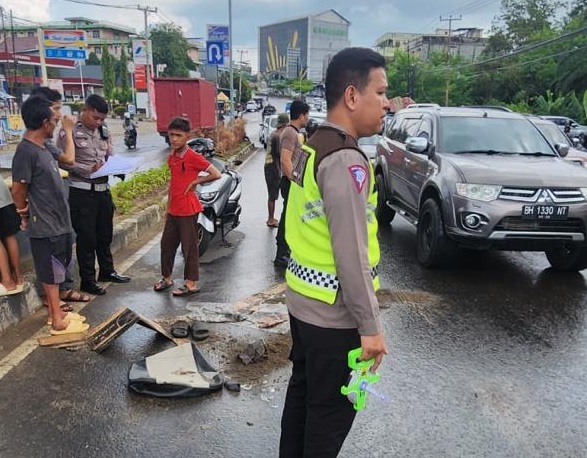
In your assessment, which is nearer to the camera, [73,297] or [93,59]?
[73,297]

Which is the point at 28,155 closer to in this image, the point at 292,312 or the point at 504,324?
the point at 292,312

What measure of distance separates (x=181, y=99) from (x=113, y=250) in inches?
732

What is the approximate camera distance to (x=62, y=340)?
3863 mm

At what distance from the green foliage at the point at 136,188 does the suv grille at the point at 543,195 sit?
5279 mm

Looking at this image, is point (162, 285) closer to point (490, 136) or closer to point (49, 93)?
point (49, 93)

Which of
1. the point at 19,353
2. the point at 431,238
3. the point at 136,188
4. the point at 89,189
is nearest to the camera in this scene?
the point at 19,353

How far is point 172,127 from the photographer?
4727 millimetres

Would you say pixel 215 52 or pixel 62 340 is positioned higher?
pixel 215 52

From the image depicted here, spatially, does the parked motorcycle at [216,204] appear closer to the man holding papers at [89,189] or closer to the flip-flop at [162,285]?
the flip-flop at [162,285]

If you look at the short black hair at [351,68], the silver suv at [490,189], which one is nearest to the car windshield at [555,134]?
the silver suv at [490,189]

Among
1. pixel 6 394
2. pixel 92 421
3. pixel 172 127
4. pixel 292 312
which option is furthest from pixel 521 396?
pixel 172 127

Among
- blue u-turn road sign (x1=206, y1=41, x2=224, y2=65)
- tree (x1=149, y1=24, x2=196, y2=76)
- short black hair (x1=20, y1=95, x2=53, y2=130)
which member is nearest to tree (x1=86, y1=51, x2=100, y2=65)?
tree (x1=149, y1=24, x2=196, y2=76)

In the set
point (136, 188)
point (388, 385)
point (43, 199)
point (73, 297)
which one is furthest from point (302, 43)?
point (388, 385)

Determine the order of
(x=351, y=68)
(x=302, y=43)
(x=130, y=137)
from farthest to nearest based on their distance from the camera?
(x=302, y=43) < (x=130, y=137) < (x=351, y=68)
